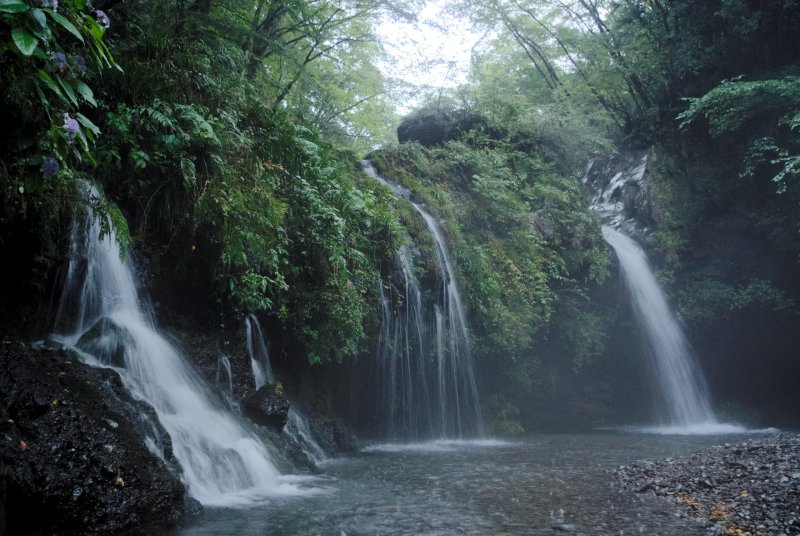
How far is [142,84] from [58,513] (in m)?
4.85

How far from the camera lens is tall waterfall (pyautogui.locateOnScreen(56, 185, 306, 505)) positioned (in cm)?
542

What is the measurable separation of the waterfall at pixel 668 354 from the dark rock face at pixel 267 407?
12669 mm

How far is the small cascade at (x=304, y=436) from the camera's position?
26.5 feet

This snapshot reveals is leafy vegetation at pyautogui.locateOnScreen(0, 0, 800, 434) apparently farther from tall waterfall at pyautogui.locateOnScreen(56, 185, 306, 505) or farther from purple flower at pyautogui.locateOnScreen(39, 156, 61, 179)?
tall waterfall at pyautogui.locateOnScreen(56, 185, 306, 505)

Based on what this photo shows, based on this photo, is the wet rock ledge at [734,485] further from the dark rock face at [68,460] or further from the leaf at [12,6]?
the leaf at [12,6]

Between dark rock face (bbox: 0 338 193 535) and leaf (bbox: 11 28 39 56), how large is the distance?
2590 mm

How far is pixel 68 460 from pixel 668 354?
16.4 meters

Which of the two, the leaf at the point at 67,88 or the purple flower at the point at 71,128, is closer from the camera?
the leaf at the point at 67,88

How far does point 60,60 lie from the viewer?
304 cm

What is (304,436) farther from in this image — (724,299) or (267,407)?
(724,299)

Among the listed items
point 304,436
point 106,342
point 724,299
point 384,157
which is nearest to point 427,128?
point 384,157

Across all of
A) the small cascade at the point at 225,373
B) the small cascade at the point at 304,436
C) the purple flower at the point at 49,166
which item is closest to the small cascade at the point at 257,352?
the small cascade at the point at 225,373

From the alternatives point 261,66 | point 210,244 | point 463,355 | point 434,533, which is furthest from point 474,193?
point 434,533

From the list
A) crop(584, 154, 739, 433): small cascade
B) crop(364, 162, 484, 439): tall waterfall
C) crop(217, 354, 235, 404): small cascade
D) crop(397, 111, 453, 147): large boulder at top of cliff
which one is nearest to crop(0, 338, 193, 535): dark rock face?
crop(217, 354, 235, 404): small cascade
